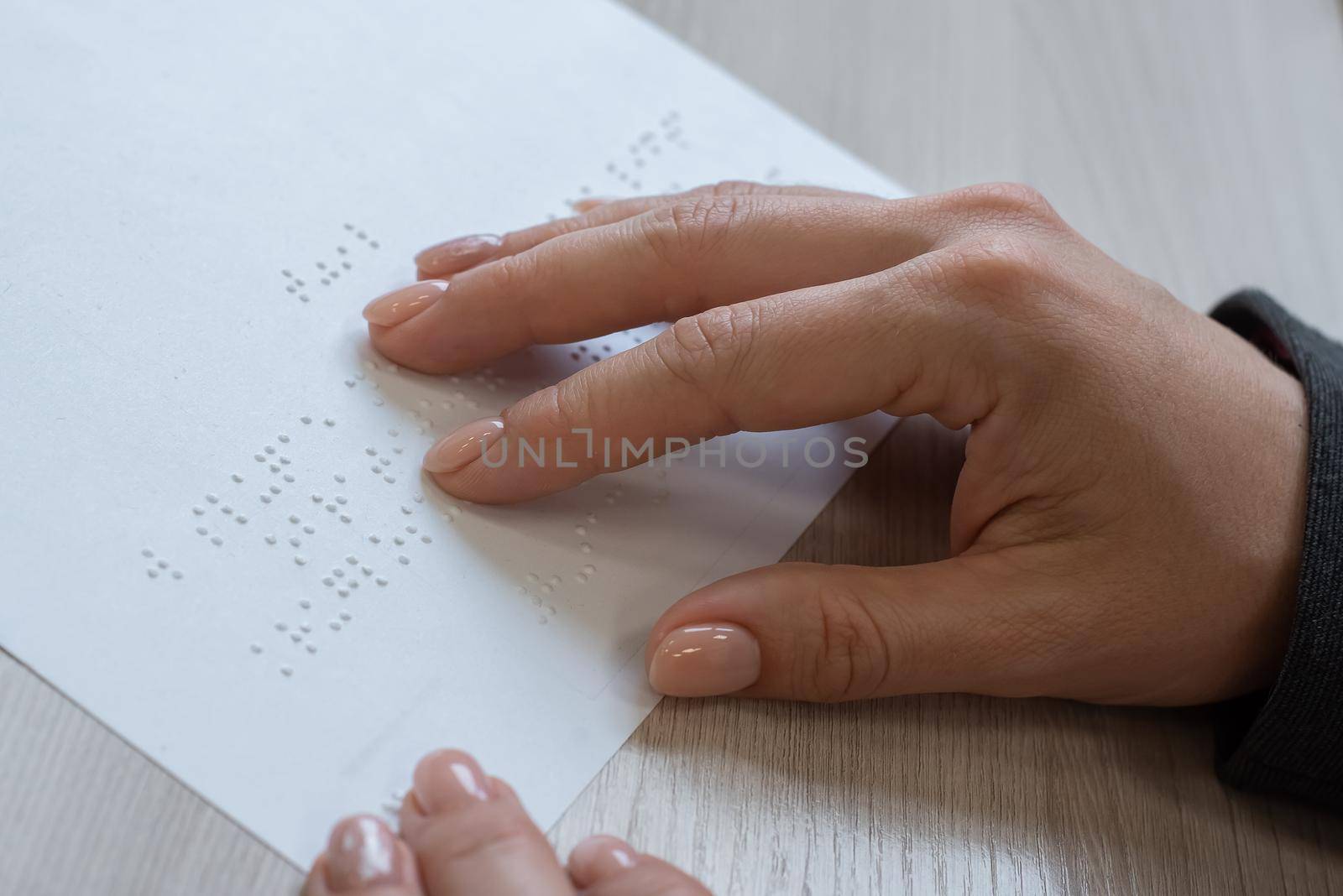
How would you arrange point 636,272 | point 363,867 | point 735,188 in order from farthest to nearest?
1. point 735,188
2. point 636,272
3. point 363,867

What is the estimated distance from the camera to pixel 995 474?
0.60 metres

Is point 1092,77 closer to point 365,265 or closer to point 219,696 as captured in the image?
point 365,265

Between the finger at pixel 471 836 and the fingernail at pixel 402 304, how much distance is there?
277 millimetres

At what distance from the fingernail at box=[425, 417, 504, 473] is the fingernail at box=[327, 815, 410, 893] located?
0.67 ft

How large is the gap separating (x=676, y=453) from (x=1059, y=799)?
305 millimetres

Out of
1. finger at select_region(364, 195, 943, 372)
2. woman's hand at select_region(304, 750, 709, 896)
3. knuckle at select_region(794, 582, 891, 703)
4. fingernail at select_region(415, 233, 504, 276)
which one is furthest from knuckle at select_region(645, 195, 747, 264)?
woman's hand at select_region(304, 750, 709, 896)

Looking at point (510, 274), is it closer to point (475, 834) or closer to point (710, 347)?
point (710, 347)

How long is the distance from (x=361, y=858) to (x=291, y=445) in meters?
0.24

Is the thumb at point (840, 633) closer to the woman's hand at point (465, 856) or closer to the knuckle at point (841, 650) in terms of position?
the knuckle at point (841, 650)

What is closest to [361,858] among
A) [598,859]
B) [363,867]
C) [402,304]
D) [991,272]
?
[363,867]

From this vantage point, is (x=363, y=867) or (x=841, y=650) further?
(x=841, y=650)

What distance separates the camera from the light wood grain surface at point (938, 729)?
464 mm

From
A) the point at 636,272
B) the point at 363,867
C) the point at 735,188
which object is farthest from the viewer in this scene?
the point at 735,188

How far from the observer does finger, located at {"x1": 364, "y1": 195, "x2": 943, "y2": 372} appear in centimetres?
65
